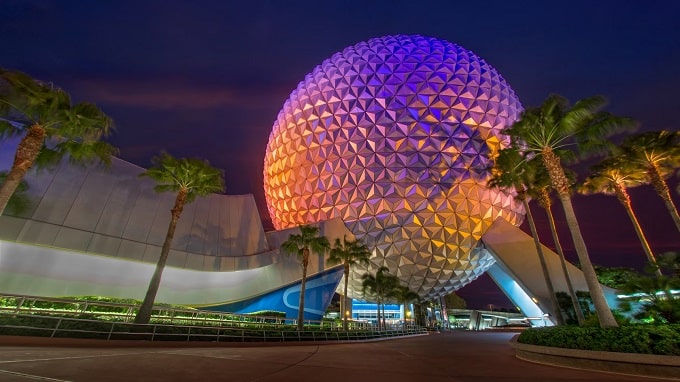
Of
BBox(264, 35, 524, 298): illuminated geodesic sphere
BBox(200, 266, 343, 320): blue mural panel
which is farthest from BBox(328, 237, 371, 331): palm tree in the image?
BBox(200, 266, 343, 320): blue mural panel

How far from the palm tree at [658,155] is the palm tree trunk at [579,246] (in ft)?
25.4

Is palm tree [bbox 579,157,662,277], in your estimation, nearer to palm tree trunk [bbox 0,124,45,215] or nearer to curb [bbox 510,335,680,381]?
curb [bbox 510,335,680,381]

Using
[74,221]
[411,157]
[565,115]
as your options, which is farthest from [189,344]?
[411,157]

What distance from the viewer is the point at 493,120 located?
29969mm

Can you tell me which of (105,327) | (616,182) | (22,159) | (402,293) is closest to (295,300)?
Result: (402,293)

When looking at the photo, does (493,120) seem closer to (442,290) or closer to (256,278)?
(442,290)

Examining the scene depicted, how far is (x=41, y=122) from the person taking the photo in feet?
38.2

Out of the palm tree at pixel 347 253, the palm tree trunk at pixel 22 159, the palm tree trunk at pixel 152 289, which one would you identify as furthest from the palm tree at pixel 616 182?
the palm tree trunk at pixel 22 159

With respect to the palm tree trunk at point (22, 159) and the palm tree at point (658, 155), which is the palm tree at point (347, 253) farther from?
the palm tree trunk at point (22, 159)

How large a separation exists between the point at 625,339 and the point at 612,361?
2.17 ft

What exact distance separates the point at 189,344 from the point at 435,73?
28.8m

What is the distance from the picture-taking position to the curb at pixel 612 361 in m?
7.11

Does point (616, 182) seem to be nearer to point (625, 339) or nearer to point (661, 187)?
point (661, 187)

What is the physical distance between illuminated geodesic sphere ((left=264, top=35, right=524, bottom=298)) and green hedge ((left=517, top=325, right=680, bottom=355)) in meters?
18.5
